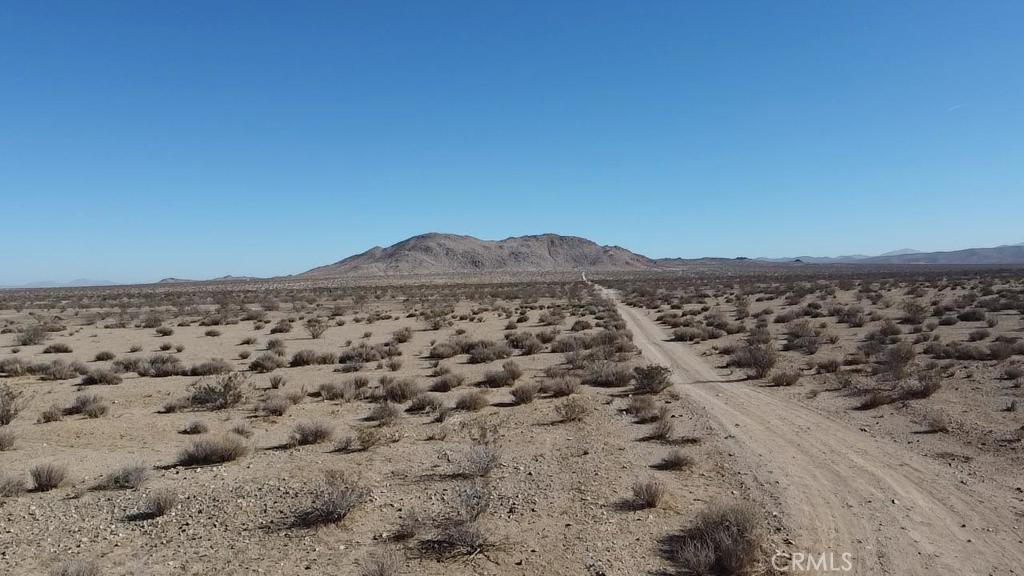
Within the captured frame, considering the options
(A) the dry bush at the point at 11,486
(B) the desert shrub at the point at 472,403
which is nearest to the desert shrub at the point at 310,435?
(B) the desert shrub at the point at 472,403

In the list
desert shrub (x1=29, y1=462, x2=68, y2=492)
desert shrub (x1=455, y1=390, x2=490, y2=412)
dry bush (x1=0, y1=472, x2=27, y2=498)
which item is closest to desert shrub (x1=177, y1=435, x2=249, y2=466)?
desert shrub (x1=29, y1=462, x2=68, y2=492)

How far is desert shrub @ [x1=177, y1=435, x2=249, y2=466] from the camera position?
9.70 m

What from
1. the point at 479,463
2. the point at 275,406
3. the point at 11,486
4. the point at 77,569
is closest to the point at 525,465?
the point at 479,463

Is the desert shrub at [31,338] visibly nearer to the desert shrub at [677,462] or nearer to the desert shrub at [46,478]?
the desert shrub at [46,478]

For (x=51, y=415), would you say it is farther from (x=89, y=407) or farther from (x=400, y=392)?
(x=400, y=392)

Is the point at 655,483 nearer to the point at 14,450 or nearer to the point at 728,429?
the point at 728,429

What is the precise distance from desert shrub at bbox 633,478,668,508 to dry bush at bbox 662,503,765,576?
2.28 feet

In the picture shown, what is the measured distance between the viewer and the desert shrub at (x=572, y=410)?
12.6 m

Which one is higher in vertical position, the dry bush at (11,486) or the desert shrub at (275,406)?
the dry bush at (11,486)

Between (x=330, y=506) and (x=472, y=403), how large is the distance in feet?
21.9

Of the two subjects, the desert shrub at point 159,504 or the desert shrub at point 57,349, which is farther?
the desert shrub at point 57,349

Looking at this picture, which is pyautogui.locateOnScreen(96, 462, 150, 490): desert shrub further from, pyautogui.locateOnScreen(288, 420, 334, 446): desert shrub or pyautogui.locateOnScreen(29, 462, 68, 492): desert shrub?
pyautogui.locateOnScreen(288, 420, 334, 446): desert shrub

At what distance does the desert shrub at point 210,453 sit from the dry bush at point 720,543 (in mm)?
7190

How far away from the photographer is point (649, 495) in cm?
765
